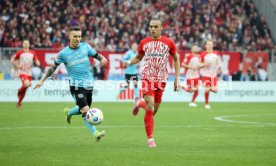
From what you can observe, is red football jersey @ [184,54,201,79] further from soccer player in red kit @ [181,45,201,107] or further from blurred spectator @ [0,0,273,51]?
blurred spectator @ [0,0,273,51]

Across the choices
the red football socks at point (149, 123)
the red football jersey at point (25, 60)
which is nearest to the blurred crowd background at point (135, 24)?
the red football jersey at point (25, 60)

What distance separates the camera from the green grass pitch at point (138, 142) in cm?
991

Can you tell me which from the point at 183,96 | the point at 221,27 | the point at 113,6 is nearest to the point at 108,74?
the point at 183,96

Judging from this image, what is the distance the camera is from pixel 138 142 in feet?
42.1

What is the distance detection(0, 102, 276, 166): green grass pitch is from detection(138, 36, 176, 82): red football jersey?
4.69 feet

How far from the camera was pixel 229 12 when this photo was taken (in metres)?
39.7

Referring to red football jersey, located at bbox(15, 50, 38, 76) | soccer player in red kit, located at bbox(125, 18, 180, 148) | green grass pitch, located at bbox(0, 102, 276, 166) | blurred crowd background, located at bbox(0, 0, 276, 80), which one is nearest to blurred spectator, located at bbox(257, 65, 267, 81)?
blurred crowd background, located at bbox(0, 0, 276, 80)

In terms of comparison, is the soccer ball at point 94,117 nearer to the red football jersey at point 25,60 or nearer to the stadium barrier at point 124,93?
the red football jersey at point 25,60

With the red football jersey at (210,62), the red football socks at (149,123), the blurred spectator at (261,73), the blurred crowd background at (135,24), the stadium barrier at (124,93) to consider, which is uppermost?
the blurred crowd background at (135,24)

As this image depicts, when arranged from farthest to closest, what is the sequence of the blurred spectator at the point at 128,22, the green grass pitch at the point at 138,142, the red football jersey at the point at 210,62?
the blurred spectator at the point at 128,22 < the red football jersey at the point at 210,62 < the green grass pitch at the point at 138,142

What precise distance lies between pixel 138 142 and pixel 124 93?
1995 centimetres

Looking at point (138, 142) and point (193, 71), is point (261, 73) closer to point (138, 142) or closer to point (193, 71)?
point (193, 71)

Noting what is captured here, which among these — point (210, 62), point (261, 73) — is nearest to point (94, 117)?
point (210, 62)

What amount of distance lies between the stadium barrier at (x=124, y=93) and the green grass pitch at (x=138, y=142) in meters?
11.3
